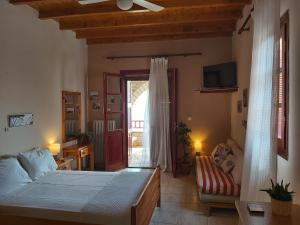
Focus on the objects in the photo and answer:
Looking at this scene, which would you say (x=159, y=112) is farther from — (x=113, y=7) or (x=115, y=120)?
(x=113, y=7)

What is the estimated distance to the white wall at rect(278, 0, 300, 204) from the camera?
189 centimetres

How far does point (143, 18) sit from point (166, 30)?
30.5 inches

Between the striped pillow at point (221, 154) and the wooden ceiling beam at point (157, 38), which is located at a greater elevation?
the wooden ceiling beam at point (157, 38)

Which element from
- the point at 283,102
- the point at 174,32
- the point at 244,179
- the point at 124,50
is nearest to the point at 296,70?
the point at 283,102

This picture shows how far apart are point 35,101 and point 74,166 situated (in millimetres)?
1748

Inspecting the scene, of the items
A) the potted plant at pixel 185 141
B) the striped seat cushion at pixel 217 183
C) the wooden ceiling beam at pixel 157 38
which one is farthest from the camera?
the potted plant at pixel 185 141

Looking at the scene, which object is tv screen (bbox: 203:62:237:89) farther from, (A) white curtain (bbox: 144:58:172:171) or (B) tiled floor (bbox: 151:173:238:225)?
(B) tiled floor (bbox: 151:173:238:225)

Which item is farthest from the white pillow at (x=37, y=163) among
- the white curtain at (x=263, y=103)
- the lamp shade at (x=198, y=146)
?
the lamp shade at (x=198, y=146)

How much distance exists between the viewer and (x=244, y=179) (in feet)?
8.75

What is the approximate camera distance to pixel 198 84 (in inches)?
216

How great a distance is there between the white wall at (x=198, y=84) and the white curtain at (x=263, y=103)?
9.40ft

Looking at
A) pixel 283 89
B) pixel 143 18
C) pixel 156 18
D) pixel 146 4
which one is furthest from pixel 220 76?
pixel 283 89

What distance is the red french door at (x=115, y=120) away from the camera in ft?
17.9

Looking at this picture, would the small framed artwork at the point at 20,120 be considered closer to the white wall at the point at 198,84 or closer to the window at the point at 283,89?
the white wall at the point at 198,84
